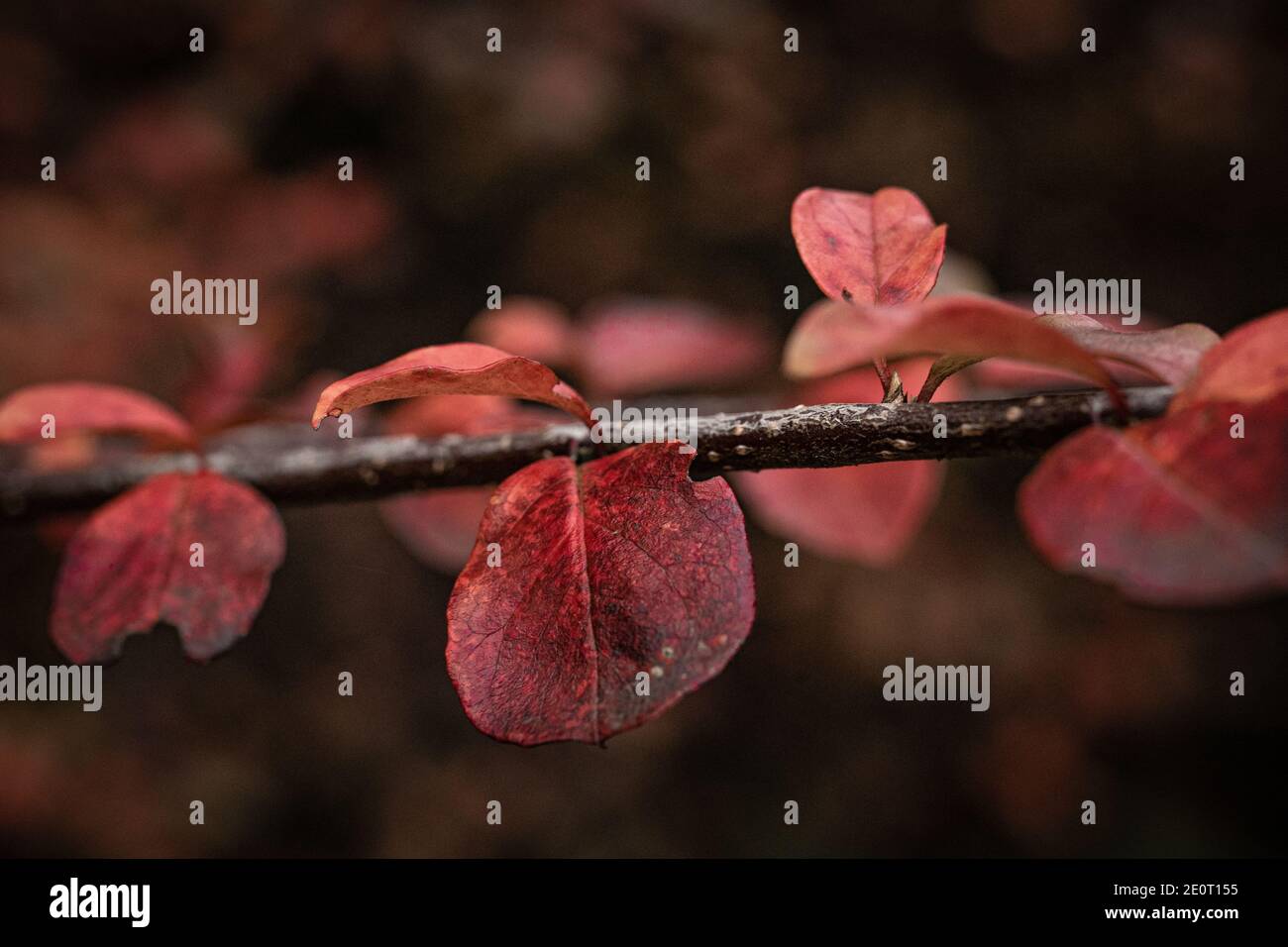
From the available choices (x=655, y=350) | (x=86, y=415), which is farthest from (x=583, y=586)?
(x=655, y=350)

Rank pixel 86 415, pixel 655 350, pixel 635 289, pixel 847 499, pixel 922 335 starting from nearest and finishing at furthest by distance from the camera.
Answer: pixel 922 335, pixel 86 415, pixel 847 499, pixel 655 350, pixel 635 289

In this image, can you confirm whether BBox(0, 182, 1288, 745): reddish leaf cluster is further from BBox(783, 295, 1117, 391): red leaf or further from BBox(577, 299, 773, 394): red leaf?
BBox(577, 299, 773, 394): red leaf

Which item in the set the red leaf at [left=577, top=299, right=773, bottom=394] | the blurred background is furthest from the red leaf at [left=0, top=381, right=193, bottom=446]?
the blurred background

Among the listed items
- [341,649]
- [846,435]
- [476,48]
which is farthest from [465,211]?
[846,435]

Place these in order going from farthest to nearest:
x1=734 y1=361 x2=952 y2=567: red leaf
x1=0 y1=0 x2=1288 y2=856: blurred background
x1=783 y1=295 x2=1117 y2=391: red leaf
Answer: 1. x1=0 y1=0 x2=1288 y2=856: blurred background
2. x1=734 y1=361 x2=952 y2=567: red leaf
3. x1=783 y1=295 x2=1117 y2=391: red leaf

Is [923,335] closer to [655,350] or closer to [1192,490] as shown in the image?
[1192,490]

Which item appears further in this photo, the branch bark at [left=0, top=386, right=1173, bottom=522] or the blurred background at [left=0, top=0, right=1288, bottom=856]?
the blurred background at [left=0, top=0, right=1288, bottom=856]
